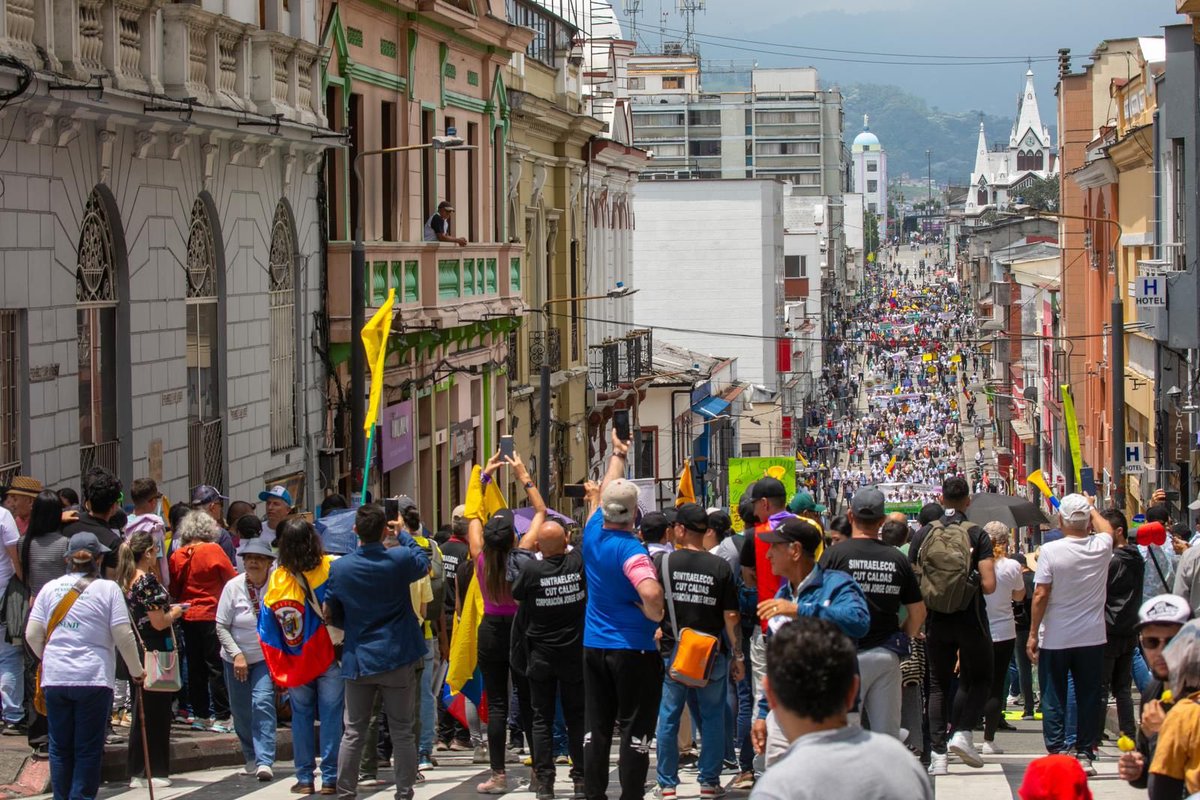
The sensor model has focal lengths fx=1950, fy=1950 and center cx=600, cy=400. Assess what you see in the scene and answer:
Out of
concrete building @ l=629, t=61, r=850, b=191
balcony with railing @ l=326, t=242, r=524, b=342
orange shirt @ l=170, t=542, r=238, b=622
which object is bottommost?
orange shirt @ l=170, t=542, r=238, b=622

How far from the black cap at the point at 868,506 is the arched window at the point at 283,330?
12794mm

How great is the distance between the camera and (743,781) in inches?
435

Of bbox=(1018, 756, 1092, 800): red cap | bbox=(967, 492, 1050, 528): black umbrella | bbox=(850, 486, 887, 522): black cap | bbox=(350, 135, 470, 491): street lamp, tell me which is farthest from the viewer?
bbox=(350, 135, 470, 491): street lamp

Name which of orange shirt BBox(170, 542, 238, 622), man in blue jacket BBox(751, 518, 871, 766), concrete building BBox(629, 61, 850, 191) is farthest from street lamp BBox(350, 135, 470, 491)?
concrete building BBox(629, 61, 850, 191)

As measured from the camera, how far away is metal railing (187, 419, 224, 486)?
1861 cm

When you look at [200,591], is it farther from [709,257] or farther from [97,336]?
[709,257]

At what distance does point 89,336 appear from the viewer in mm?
16172

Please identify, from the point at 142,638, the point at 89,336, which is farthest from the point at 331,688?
the point at 89,336

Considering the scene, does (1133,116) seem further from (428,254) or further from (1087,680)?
(1087,680)

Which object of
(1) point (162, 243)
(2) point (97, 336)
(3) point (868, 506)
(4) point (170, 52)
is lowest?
(3) point (868, 506)

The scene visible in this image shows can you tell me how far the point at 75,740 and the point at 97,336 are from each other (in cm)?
721

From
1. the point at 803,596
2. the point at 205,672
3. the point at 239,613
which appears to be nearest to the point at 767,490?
the point at 803,596

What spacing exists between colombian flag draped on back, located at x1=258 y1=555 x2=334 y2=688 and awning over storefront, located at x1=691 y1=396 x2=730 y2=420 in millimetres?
43082

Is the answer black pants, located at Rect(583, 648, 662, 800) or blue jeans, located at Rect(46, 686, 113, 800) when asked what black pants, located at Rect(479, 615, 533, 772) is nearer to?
black pants, located at Rect(583, 648, 662, 800)
